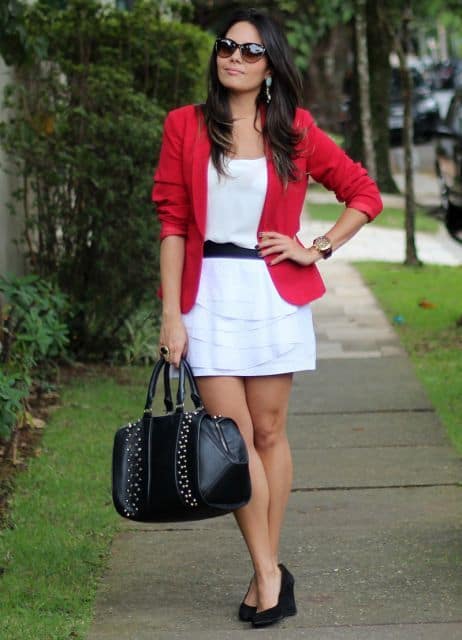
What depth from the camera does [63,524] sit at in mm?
5609

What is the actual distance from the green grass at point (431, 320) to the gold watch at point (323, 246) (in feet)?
8.37

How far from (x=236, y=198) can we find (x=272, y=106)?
0.33m

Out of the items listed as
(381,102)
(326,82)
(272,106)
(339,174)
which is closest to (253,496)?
(339,174)

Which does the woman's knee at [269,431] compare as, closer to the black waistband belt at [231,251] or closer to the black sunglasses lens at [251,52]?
the black waistband belt at [231,251]

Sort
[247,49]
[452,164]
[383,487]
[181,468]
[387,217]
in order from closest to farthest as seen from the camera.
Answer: [181,468] → [247,49] → [383,487] → [452,164] → [387,217]

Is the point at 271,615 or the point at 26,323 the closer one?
the point at 271,615

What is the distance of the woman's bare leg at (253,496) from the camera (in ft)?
14.3

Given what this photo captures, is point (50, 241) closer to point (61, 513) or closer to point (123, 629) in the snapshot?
point (61, 513)

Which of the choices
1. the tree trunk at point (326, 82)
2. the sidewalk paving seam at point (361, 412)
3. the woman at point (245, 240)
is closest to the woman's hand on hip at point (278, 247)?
the woman at point (245, 240)

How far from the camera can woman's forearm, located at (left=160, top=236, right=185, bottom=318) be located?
14.4 feet

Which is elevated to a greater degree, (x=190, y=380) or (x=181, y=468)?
(x=190, y=380)

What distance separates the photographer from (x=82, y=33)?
28.5 feet

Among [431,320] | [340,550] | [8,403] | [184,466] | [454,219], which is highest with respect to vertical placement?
[184,466]

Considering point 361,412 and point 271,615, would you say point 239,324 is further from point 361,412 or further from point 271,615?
point 361,412
